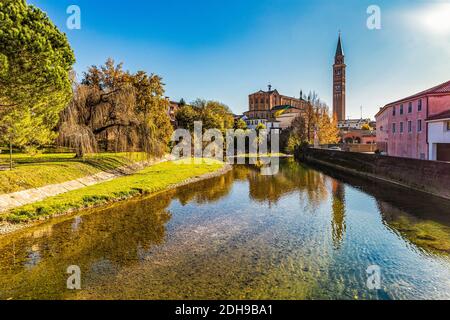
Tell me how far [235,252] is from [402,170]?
22.8 meters

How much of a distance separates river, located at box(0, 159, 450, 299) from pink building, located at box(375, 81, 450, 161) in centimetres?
1669

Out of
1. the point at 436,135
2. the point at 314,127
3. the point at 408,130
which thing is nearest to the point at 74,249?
the point at 436,135

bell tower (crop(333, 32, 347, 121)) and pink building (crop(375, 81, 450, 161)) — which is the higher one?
bell tower (crop(333, 32, 347, 121))

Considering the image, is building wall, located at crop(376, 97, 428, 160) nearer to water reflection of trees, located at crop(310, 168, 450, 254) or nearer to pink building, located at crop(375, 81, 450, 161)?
pink building, located at crop(375, 81, 450, 161)

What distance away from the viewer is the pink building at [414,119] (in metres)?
31.4

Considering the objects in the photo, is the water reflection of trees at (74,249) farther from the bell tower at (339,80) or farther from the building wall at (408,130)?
the bell tower at (339,80)

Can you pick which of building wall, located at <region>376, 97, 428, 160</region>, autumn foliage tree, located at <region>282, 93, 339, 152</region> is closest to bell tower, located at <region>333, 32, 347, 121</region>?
autumn foliage tree, located at <region>282, 93, 339, 152</region>

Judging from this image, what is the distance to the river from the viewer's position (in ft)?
26.9

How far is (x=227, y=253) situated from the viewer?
1095 centimetres

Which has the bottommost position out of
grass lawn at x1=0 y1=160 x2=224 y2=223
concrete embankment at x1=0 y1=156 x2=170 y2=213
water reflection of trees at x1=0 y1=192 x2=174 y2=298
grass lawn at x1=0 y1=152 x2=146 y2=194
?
water reflection of trees at x1=0 y1=192 x2=174 y2=298
